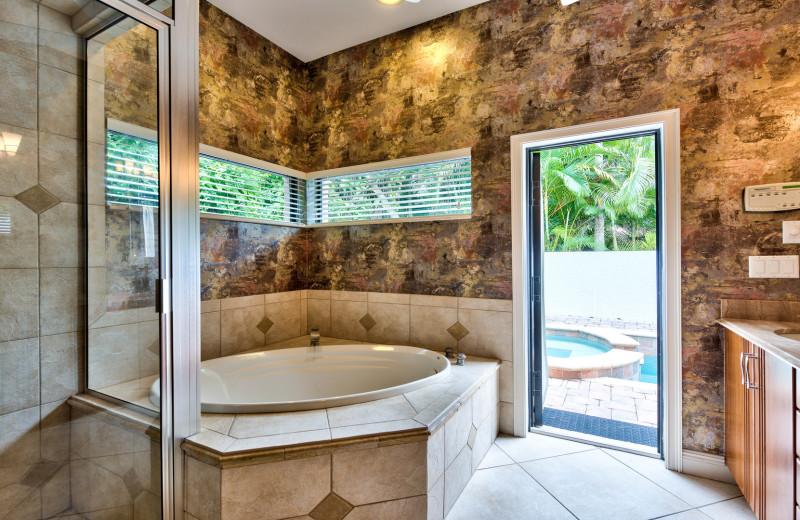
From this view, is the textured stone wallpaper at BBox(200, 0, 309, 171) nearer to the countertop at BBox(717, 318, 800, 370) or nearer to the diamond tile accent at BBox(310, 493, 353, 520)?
the diamond tile accent at BBox(310, 493, 353, 520)

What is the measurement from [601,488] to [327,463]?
1450 millimetres

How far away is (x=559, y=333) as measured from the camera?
8.70 feet

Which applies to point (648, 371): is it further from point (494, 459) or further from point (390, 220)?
point (390, 220)

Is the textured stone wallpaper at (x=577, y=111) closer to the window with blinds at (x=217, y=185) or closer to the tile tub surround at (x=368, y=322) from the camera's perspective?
the tile tub surround at (x=368, y=322)

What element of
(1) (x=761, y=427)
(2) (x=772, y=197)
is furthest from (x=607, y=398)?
(2) (x=772, y=197)

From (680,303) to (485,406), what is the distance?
1184 mm

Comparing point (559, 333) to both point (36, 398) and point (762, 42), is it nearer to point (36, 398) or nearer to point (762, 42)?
point (762, 42)

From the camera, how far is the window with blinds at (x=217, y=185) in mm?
1422

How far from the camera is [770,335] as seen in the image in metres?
1.48

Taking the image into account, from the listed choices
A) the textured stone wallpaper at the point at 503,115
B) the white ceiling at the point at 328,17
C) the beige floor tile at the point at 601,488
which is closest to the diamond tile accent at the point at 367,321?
the textured stone wallpaper at the point at 503,115

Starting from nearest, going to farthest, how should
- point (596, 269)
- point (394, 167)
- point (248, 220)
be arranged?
point (596, 269), point (248, 220), point (394, 167)

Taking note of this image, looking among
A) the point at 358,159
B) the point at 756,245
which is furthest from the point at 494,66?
the point at 756,245

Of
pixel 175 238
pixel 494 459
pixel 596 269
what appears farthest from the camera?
pixel 596 269

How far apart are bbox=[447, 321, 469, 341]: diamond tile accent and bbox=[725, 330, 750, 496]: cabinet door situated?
4.47ft
